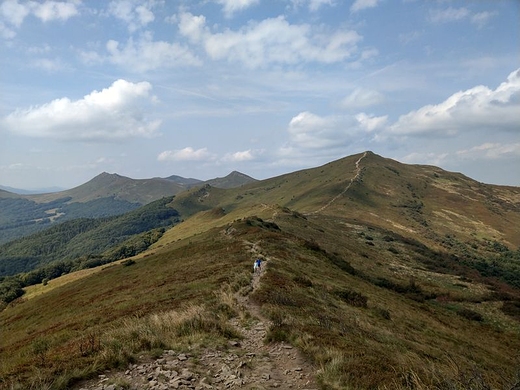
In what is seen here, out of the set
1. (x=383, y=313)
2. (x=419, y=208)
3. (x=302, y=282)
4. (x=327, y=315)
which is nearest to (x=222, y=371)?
(x=327, y=315)

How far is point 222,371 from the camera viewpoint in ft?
33.7

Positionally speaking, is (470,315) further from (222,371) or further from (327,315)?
(222,371)

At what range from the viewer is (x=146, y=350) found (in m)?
11.2

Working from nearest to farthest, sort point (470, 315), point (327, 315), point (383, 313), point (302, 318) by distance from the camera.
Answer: point (302, 318) < point (327, 315) < point (383, 313) < point (470, 315)

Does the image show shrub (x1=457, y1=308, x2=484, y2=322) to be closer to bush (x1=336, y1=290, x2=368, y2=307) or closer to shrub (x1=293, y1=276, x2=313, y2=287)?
bush (x1=336, y1=290, x2=368, y2=307)

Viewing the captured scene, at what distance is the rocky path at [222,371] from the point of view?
29.9 feet

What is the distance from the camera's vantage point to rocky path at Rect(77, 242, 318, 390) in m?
9.11

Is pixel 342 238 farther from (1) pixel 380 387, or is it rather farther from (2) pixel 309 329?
(1) pixel 380 387

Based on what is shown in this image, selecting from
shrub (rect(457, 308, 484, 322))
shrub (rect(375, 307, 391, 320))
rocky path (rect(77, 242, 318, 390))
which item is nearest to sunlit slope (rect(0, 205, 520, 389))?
shrub (rect(375, 307, 391, 320))

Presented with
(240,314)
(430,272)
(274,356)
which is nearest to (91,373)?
(274,356)

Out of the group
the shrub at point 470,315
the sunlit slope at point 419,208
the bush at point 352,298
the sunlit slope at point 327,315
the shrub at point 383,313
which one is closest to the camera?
the sunlit slope at point 327,315

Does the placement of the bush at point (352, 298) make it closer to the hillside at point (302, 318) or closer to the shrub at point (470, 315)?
the hillside at point (302, 318)

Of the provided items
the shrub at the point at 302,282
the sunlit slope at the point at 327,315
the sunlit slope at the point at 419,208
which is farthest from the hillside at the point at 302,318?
the sunlit slope at the point at 419,208

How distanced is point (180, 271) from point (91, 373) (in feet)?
92.3
